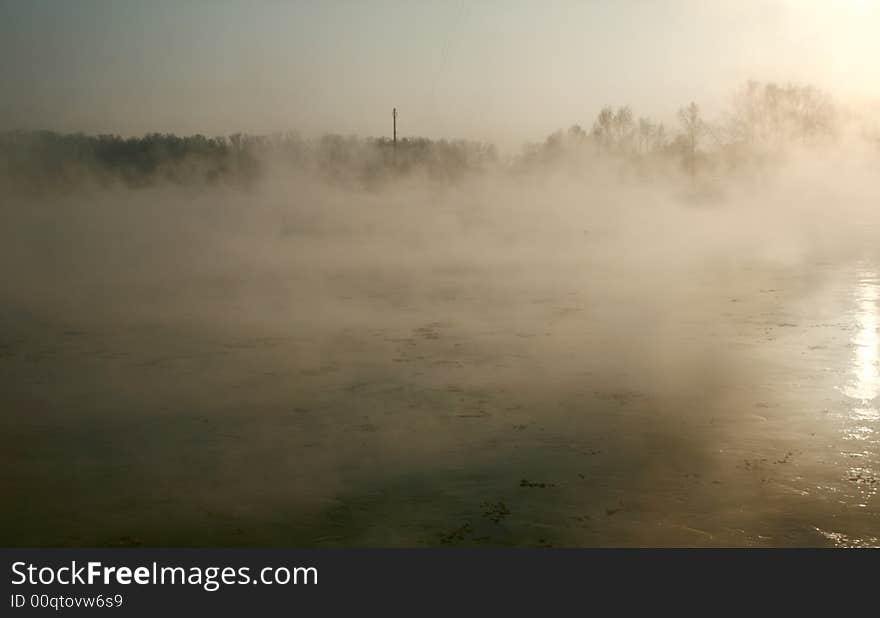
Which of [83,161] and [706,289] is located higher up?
[83,161]

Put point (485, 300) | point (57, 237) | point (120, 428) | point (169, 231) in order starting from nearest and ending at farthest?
point (120, 428), point (485, 300), point (57, 237), point (169, 231)

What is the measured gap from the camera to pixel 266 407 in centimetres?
1173

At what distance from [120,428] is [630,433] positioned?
5706 millimetres

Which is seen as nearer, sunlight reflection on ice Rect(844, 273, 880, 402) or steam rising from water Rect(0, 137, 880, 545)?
steam rising from water Rect(0, 137, 880, 545)

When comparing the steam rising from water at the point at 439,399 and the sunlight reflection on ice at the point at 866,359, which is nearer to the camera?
the steam rising from water at the point at 439,399

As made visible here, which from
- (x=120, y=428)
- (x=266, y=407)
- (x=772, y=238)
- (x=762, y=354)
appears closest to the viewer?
(x=120, y=428)

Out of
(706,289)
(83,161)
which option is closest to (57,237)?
(83,161)

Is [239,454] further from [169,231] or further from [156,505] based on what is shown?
[169,231]

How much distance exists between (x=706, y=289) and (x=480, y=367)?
10.4 m

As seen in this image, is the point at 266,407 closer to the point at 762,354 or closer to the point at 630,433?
the point at 630,433

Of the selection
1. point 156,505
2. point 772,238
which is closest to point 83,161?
point 772,238

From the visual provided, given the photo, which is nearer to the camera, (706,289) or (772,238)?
(706,289)

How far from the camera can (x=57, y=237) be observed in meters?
40.6

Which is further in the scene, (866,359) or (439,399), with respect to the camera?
(866,359)
